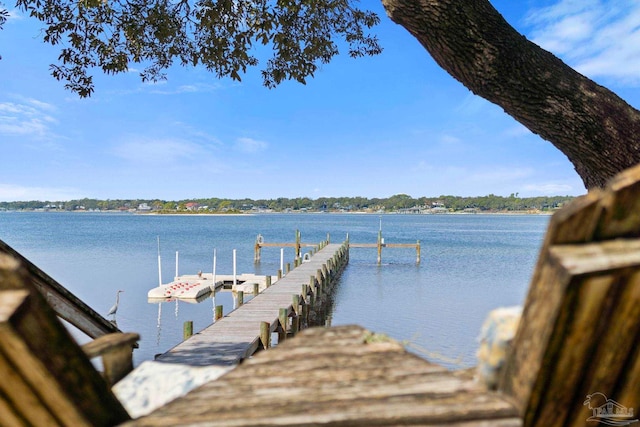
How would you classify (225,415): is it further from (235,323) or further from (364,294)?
(364,294)

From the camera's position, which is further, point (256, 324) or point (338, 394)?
point (256, 324)

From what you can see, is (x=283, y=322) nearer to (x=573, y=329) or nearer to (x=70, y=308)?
(x=70, y=308)

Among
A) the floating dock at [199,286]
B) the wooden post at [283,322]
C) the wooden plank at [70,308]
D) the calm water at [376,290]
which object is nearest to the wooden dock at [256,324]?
the wooden post at [283,322]

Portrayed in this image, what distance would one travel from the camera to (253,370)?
1494 mm

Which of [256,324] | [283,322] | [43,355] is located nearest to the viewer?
[43,355]

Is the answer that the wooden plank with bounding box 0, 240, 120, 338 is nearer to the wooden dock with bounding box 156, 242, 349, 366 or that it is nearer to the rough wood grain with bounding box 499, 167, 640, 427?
the rough wood grain with bounding box 499, 167, 640, 427

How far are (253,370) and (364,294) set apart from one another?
29.8 meters

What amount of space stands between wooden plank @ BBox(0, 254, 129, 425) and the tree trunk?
420 cm

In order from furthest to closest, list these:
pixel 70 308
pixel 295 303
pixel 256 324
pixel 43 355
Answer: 1. pixel 295 303
2. pixel 256 324
3. pixel 70 308
4. pixel 43 355

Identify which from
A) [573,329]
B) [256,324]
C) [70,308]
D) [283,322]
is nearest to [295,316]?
[283,322]

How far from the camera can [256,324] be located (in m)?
13.4

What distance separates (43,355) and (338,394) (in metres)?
0.84

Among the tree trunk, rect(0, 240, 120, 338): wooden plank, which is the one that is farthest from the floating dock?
the tree trunk

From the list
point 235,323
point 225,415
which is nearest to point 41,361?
point 225,415
